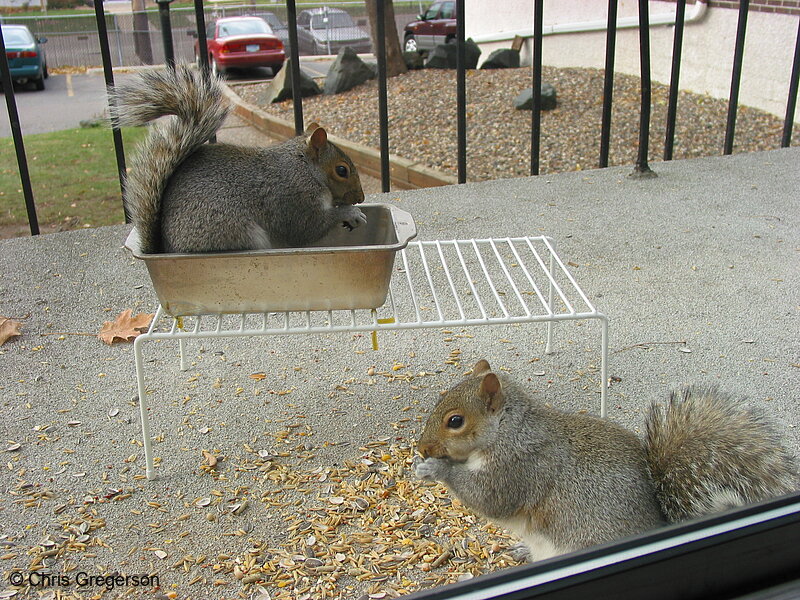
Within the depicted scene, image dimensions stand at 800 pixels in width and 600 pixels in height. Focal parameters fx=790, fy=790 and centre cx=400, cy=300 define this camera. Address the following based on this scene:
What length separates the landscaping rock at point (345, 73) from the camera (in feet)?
26.0

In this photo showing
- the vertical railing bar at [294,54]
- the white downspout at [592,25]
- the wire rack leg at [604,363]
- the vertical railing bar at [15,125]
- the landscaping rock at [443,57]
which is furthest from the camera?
the landscaping rock at [443,57]

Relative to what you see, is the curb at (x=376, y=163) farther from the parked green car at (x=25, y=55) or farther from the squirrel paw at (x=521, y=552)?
the squirrel paw at (x=521, y=552)

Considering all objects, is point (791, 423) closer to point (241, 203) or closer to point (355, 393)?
point (355, 393)

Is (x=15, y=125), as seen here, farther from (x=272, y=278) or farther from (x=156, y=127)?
(x=272, y=278)

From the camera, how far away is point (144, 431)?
74.8 inches

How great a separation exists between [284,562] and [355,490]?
0.94 ft

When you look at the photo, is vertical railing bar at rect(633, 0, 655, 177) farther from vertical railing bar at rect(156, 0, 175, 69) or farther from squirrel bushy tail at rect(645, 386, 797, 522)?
squirrel bushy tail at rect(645, 386, 797, 522)

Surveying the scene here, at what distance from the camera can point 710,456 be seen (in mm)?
1334

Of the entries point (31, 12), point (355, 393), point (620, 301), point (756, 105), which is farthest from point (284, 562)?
point (756, 105)

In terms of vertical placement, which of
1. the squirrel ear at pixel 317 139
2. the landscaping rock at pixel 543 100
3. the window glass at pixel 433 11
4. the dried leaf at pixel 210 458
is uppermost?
the window glass at pixel 433 11

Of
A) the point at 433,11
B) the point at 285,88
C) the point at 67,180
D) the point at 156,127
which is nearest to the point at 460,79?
the point at 156,127

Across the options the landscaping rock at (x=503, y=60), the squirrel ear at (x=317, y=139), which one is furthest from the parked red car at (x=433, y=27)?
the squirrel ear at (x=317, y=139)

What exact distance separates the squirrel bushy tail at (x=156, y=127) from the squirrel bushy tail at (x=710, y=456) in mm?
1210

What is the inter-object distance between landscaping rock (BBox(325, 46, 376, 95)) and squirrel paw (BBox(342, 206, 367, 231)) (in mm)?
6157
